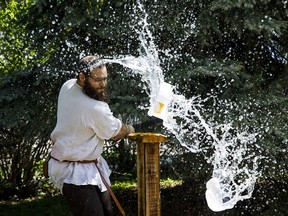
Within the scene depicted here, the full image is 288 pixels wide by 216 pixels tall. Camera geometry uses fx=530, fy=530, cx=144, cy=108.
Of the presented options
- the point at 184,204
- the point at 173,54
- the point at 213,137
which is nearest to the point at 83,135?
the point at 213,137

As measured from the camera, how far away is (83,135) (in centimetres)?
328

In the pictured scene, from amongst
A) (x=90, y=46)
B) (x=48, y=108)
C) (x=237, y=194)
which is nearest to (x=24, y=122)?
(x=48, y=108)

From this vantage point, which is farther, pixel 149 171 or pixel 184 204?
pixel 184 204

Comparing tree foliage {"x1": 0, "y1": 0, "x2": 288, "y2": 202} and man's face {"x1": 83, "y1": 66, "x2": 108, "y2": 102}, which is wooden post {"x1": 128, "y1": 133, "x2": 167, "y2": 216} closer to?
man's face {"x1": 83, "y1": 66, "x2": 108, "y2": 102}

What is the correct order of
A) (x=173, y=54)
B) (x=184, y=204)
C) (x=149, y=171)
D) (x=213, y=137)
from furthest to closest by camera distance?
(x=184, y=204) < (x=173, y=54) < (x=213, y=137) < (x=149, y=171)

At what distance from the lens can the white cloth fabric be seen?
3.24 metres

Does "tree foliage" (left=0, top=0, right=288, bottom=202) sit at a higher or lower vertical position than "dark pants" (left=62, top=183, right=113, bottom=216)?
higher

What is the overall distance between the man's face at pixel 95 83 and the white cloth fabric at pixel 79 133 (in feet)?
0.16

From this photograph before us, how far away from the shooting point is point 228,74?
15.1 ft

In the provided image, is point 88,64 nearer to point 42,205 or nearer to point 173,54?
point 173,54

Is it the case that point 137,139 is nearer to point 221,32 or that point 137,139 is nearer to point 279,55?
point 221,32

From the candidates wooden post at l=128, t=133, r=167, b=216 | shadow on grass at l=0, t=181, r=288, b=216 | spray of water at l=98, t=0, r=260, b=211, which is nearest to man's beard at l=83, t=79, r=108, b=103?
wooden post at l=128, t=133, r=167, b=216

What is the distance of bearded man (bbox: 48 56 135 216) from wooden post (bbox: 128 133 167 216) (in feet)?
0.63

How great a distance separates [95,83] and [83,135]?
0.33 metres
